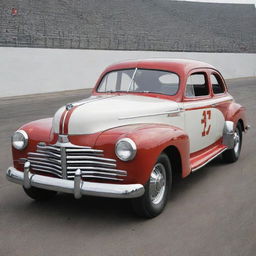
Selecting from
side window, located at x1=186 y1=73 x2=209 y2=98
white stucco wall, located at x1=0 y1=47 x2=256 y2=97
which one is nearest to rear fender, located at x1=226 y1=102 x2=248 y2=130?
side window, located at x1=186 y1=73 x2=209 y2=98

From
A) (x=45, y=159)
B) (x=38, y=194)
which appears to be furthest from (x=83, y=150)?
(x=38, y=194)

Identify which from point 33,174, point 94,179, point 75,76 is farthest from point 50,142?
point 75,76

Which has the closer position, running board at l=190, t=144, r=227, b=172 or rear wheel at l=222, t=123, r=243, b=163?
running board at l=190, t=144, r=227, b=172

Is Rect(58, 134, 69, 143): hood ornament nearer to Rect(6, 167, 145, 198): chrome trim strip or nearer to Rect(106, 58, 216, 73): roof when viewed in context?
Rect(6, 167, 145, 198): chrome trim strip

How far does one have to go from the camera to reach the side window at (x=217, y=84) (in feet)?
18.8

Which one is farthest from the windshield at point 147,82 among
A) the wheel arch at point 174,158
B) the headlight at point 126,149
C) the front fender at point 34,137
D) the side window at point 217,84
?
the headlight at point 126,149

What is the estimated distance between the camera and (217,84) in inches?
234

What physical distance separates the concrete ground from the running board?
1.03ft

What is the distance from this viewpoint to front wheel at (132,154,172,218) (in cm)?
361

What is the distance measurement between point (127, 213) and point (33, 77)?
16525 millimetres

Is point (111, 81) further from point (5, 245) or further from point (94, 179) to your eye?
point (5, 245)

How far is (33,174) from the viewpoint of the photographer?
378 cm

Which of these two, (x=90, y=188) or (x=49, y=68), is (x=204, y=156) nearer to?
(x=90, y=188)

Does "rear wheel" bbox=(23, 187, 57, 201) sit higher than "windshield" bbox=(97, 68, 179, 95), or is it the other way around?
"windshield" bbox=(97, 68, 179, 95)
